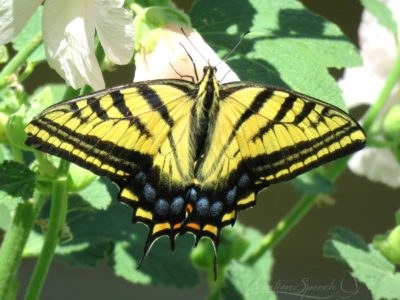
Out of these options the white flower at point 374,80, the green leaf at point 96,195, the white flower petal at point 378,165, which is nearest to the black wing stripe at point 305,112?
the green leaf at point 96,195

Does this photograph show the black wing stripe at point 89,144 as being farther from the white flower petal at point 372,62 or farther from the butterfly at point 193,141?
the white flower petal at point 372,62

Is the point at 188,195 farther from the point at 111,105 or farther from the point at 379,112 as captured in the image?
the point at 379,112

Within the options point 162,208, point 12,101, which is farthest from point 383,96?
point 12,101

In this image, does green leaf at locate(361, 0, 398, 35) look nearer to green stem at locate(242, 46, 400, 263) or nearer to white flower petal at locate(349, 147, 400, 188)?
green stem at locate(242, 46, 400, 263)

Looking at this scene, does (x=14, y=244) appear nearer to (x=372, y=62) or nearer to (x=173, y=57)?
(x=173, y=57)

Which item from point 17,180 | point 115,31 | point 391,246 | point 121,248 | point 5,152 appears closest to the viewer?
point 115,31

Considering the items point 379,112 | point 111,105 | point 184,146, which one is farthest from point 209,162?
point 379,112

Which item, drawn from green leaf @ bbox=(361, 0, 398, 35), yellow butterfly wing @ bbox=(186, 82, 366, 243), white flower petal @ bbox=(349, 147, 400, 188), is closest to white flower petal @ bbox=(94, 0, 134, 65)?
yellow butterfly wing @ bbox=(186, 82, 366, 243)
